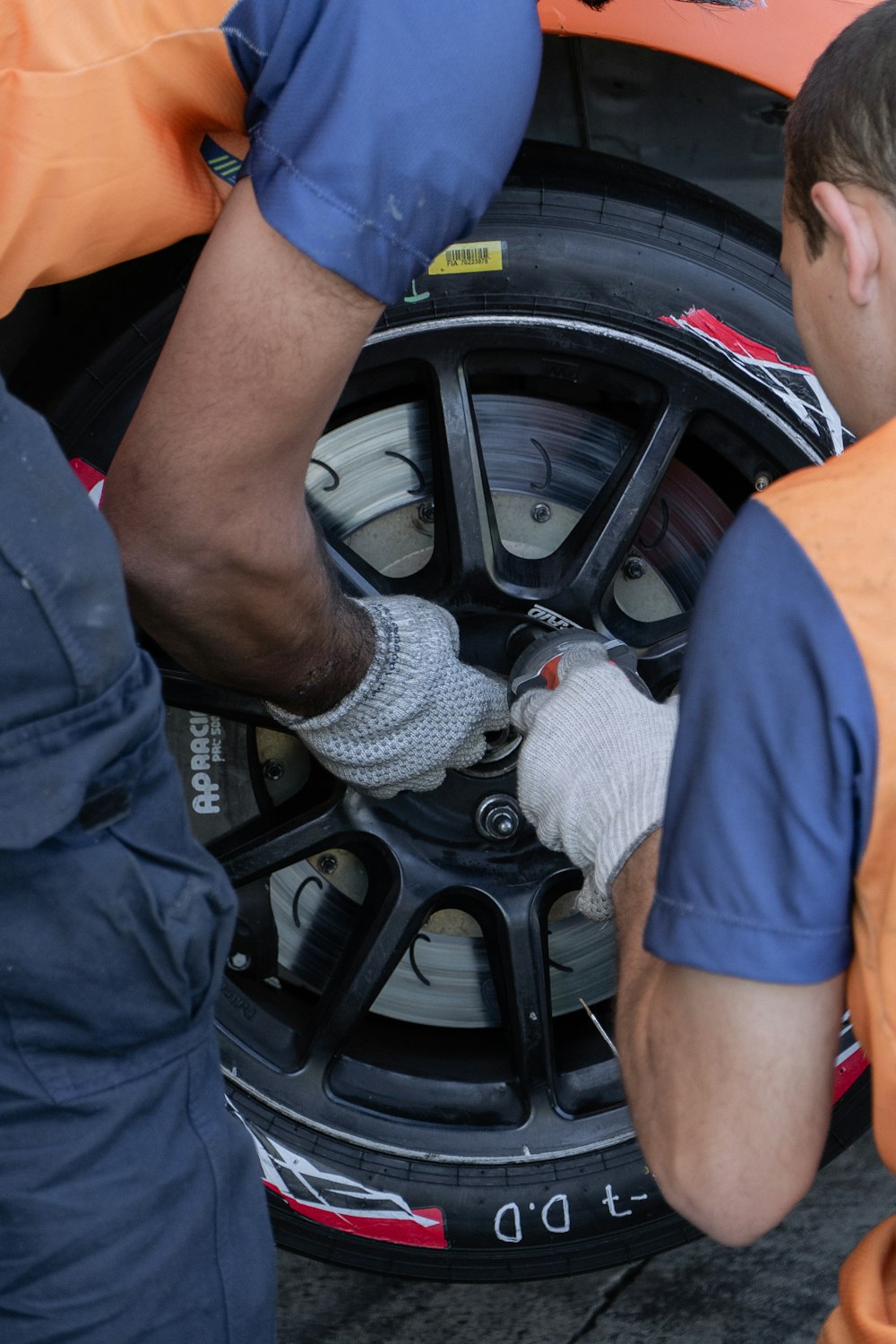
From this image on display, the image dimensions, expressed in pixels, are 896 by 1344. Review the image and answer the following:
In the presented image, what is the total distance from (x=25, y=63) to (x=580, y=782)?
83 centimetres

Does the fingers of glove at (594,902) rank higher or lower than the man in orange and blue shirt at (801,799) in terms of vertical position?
lower

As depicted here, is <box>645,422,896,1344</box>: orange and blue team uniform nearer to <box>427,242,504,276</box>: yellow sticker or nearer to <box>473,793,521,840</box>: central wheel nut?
<box>427,242,504,276</box>: yellow sticker

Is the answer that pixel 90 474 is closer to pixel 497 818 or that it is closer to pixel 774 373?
pixel 497 818

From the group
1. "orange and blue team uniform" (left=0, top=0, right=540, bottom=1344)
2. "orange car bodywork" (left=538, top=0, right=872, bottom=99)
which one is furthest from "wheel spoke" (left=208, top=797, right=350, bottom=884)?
"orange car bodywork" (left=538, top=0, right=872, bottom=99)

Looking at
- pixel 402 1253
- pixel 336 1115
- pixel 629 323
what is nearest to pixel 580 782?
pixel 629 323

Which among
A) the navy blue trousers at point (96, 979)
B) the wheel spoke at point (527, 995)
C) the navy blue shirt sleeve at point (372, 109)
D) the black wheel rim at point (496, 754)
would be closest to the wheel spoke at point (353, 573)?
the black wheel rim at point (496, 754)

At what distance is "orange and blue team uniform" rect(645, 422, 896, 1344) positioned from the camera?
777 mm

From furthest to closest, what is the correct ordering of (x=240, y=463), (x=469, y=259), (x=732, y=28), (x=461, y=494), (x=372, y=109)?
(x=461, y=494)
(x=469, y=259)
(x=732, y=28)
(x=240, y=463)
(x=372, y=109)

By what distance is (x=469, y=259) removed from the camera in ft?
4.75

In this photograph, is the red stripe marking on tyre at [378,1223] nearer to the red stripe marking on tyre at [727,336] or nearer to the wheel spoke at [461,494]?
the wheel spoke at [461,494]

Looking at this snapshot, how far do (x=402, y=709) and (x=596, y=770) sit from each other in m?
0.28

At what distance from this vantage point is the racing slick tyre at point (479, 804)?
151 cm

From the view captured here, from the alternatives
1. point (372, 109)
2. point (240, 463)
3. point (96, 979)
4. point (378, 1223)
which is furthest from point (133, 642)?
point (378, 1223)

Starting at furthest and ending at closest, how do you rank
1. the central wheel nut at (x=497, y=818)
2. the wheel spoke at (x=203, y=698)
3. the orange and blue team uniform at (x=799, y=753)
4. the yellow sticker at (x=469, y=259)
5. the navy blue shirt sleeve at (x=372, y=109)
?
the central wheel nut at (x=497, y=818)
the wheel spoke at (x=203, y=698)
the yellow sticker at (x=469, y=259)
the navy blue shirt sleeve at (x=372, y=109)
the orange and blue team uniform at (x=799, y=753)
